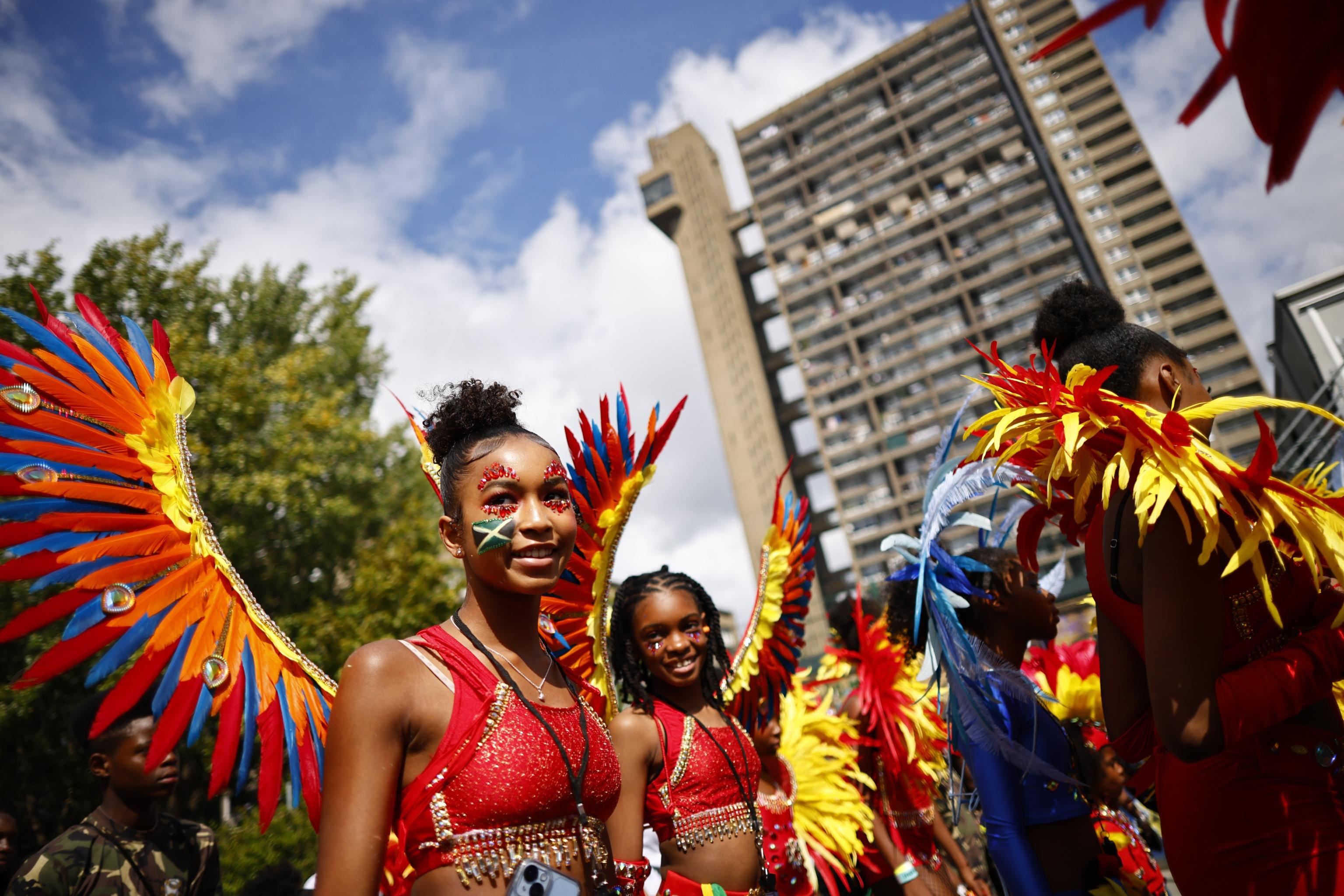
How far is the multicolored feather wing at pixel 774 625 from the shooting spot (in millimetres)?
3969

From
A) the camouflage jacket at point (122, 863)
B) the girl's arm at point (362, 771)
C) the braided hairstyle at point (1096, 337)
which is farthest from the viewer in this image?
the camouflage jacket at point (122, 863)

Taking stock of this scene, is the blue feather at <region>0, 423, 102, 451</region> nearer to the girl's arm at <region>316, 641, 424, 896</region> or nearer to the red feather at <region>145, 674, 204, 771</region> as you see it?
the red feather at <region>145, 674, 204, 771</region>

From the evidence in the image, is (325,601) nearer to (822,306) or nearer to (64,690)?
(64,690)

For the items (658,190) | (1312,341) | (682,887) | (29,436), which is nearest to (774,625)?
(682,887)

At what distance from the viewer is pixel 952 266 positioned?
56031mm

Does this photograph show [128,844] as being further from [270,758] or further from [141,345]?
[141,345]

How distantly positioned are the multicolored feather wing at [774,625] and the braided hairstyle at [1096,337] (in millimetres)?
1477

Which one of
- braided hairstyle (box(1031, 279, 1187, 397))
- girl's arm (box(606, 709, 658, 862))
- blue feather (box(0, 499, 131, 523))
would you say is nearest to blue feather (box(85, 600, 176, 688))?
blue feather (box(0, 499, 131, 523))

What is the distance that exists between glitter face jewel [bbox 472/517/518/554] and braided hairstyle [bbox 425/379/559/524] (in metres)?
0.11

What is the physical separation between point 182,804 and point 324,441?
5899mm

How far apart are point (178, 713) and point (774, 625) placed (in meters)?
2.81

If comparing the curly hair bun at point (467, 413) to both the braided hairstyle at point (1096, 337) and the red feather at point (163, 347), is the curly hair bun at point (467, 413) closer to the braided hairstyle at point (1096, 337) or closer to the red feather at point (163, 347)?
the red feather at point (163, 347)

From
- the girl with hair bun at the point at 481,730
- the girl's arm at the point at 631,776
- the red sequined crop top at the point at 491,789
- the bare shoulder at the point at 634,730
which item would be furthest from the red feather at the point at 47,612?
the bare shoulder at the point at 634,730

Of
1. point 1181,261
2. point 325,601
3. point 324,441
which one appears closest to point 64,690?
point 325,601
